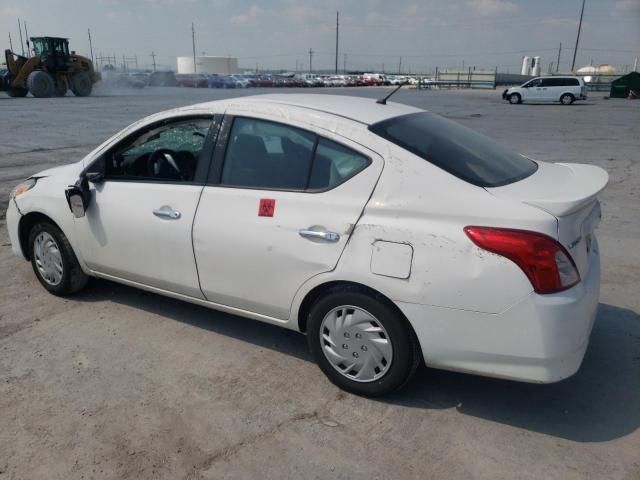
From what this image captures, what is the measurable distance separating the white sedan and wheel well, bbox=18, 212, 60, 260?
1.40ft

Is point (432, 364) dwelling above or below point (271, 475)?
above

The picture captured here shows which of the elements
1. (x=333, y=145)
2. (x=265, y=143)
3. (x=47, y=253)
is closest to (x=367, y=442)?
(x=333, y=145)

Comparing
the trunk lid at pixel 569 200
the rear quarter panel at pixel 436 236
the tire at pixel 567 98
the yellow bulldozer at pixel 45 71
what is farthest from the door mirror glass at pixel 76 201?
the tire at pixel 567 98

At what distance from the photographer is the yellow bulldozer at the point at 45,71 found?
30.4 m

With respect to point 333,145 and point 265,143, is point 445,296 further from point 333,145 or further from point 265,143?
point 265,143

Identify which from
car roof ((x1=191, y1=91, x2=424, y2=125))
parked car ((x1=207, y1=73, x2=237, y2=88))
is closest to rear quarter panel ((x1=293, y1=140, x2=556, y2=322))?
car roof ((x1=191, y1=91, x2=424, y2=125))

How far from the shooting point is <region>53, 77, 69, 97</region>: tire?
107 feet

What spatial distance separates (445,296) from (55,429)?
2105 millimetres

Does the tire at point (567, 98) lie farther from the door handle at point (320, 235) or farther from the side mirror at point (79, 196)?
the door handle at point (320, 235)

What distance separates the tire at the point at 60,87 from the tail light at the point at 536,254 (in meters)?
35.3

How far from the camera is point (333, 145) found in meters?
3.02

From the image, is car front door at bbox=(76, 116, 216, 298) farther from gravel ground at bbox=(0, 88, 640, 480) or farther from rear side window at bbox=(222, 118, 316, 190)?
gravel ground at bbox=(0, 88, 640, 480)

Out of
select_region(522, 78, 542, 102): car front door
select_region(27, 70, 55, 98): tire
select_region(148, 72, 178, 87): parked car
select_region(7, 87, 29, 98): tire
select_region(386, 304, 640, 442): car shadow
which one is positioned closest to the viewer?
select_region(386, 304, 640, 442): car shadow

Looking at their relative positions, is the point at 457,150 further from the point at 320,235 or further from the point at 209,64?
the point at 209,64
